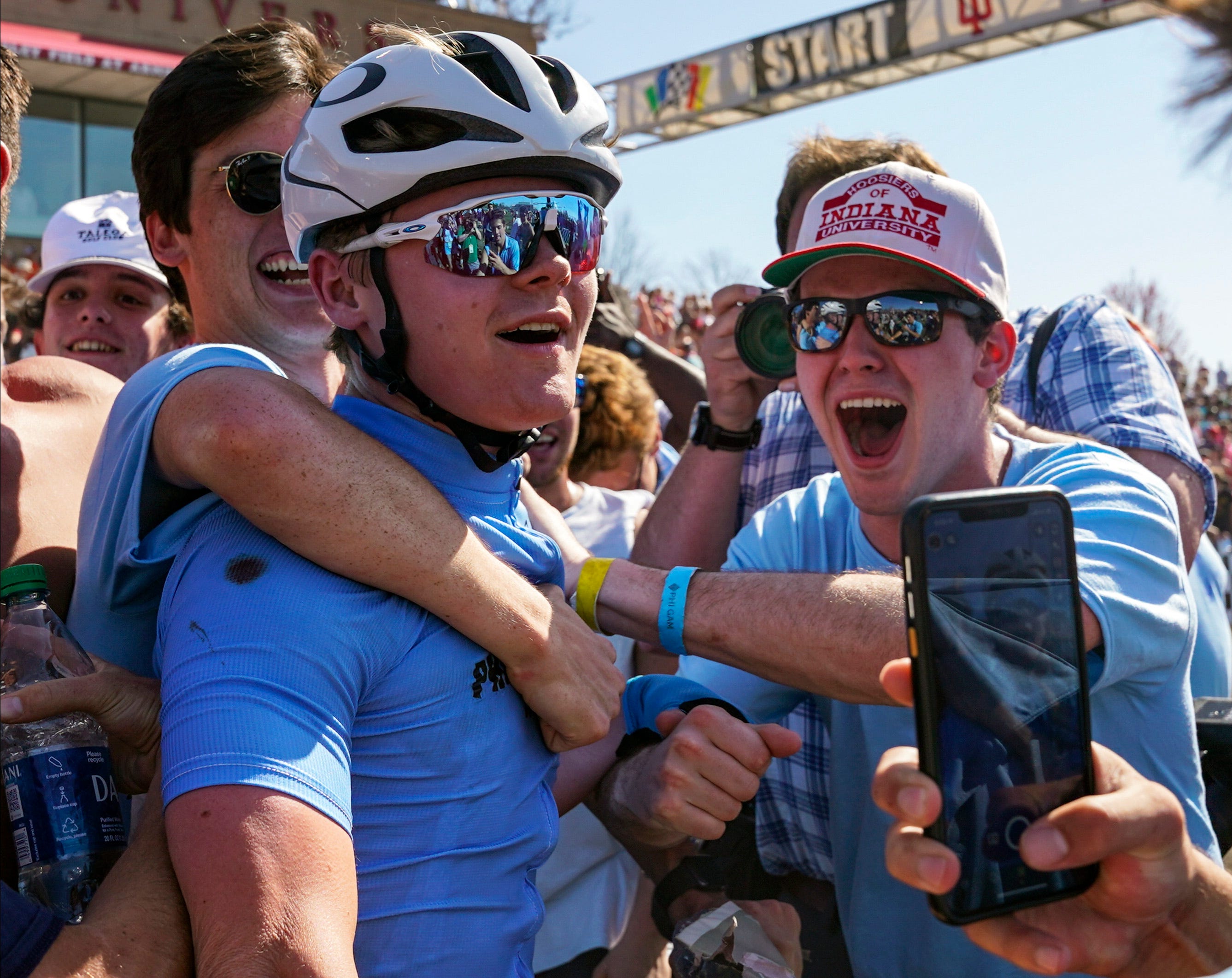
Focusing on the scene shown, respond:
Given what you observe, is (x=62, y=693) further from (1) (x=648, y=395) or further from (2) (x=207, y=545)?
(1) (x=648, y=395)

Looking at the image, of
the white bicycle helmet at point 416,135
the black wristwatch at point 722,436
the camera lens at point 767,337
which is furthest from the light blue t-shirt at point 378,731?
the black wristwatch at point 722,436

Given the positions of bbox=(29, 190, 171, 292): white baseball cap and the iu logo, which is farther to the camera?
the iu logo

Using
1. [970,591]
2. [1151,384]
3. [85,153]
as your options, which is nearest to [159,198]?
[970,591]

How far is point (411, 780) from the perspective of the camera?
184cm

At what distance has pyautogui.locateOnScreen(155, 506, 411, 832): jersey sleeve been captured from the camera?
1.58 meters

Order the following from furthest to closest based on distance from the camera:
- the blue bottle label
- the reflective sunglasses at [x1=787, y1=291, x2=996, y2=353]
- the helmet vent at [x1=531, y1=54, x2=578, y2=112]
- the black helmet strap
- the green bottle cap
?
the reflective sunglasses at [x1=787, y1=291, x2=996, y2=353] < the helmet vent at [x1=531, y1=54, x2=578, y2=112] < the black helmet strap < the green bottle cap < the blue bottle label

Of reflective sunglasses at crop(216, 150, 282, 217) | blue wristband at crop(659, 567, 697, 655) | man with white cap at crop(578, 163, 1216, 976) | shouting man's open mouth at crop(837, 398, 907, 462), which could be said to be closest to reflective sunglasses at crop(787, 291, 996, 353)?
man with white cap at crop(578, 163, 1216, 976)

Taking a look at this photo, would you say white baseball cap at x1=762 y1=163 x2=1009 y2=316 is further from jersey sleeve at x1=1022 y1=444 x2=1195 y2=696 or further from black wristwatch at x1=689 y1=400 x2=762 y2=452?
black wristwatch at x1=689 y1=400 x2=762 y2=452

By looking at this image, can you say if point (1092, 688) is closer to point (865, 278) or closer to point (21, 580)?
point (865, 278)

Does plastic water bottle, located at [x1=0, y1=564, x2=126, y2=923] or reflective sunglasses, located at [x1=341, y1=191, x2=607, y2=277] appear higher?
reflective sunglasses, located at [x1=341, y1=191, x2=607, y2=277]

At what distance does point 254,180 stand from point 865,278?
1507 millimetres

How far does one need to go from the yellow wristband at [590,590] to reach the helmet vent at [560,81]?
1.08 meters

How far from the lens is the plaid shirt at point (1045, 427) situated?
128 inches

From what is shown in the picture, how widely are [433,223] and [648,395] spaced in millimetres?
3432
